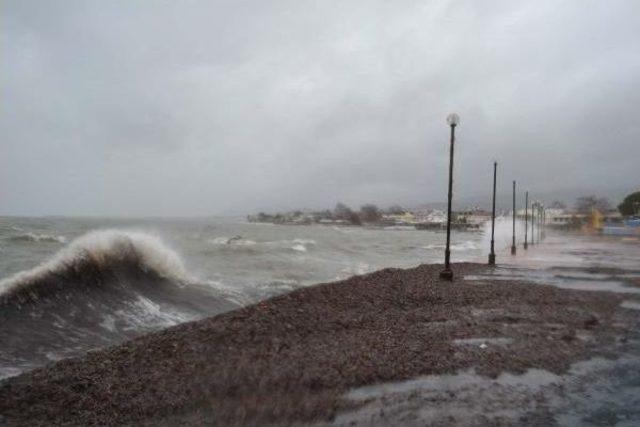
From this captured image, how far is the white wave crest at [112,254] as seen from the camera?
603 inches

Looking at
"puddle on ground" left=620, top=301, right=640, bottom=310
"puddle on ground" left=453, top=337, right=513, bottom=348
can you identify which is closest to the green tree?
"puddle on ground" left=620, top=301, right=640, bottom=310

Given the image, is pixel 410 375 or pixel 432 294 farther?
pixel 432 294

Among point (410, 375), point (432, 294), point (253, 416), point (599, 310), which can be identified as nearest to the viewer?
point (253, 416)

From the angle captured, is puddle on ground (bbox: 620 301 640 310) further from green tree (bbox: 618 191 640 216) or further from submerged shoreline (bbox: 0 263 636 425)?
green tree (bbox: 618 191 640 216)

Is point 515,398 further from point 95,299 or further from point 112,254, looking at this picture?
point 112,254

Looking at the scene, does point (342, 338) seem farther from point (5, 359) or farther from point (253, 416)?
point (5, 359)

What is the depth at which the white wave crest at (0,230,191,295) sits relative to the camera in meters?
15.3

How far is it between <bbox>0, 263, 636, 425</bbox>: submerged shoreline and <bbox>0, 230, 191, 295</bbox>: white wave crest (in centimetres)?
866

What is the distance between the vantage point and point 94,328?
37.6 ft

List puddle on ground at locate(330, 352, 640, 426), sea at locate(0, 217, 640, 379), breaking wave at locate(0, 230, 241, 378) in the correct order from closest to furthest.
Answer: puddle on ground at locate(330, 352, 640, 426) < breaking wave at locate(0, 230, 241, 378) < sea at locate(0, 217, 640, 379)

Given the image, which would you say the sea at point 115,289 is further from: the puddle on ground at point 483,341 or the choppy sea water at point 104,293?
the puddle on ground at point 483,341

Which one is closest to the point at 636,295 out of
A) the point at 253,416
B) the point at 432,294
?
the point at 432,294

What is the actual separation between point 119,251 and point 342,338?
1421cm

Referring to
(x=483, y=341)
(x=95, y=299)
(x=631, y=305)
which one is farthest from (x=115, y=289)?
(x=631, y=305)
